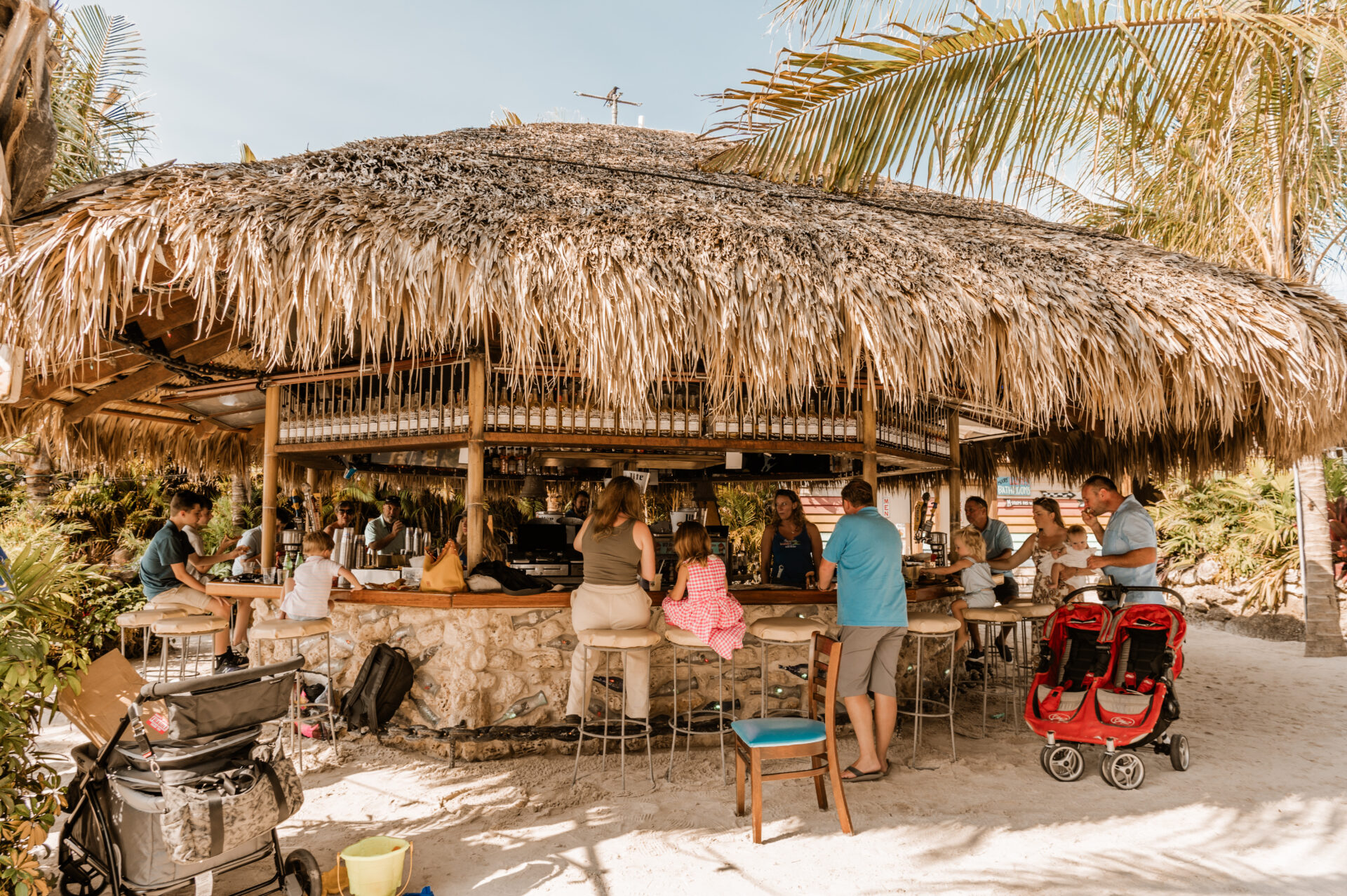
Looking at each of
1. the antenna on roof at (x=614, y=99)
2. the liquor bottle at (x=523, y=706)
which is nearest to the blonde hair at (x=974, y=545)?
the liquor bottle at (x=523, y=706)

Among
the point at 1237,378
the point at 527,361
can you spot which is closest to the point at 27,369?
the point at 527,361

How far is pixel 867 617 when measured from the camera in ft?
14.6

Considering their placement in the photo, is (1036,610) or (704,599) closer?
(704,599)

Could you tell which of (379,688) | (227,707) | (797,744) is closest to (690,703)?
(797,744)

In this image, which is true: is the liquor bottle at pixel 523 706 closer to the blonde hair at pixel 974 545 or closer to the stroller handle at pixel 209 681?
the stroller handle at pixel 209 681

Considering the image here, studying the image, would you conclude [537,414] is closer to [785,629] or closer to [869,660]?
[785,629]

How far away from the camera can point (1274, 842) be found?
143 inches

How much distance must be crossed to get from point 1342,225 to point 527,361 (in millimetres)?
9785

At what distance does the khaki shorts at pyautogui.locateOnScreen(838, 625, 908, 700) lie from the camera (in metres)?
4.46

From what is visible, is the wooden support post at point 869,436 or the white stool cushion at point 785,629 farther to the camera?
the wooden support post at point 869,436

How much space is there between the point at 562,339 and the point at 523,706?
8.30 feet

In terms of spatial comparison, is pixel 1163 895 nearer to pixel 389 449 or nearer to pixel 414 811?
pixel 414 811

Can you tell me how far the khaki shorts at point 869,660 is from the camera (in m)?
4.46

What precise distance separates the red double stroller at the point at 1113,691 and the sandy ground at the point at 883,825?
0.55ft
